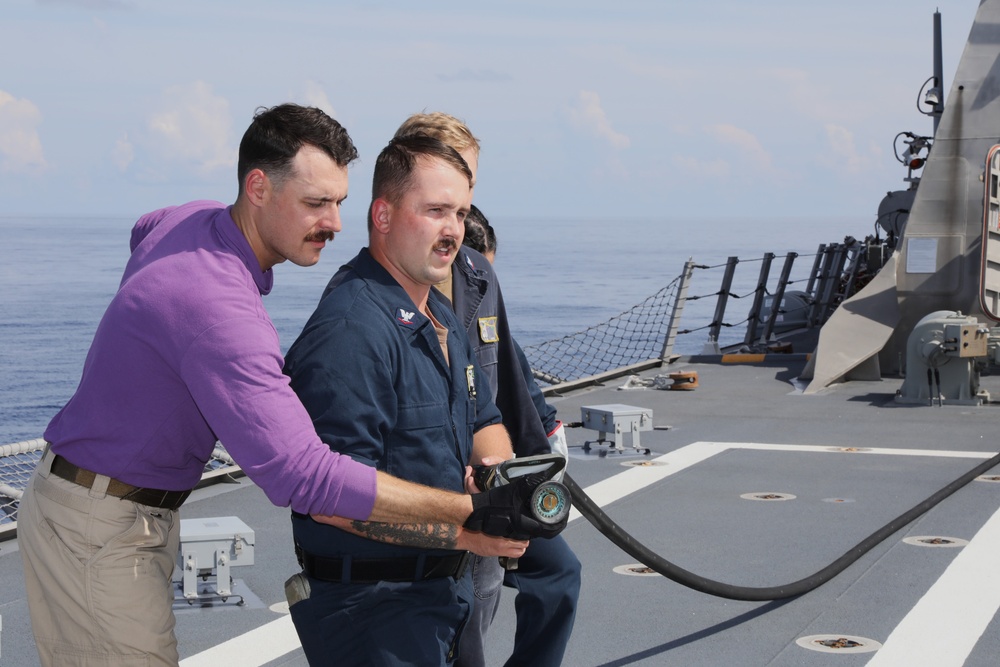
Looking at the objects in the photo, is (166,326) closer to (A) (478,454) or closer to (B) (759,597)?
(A) (478,454)

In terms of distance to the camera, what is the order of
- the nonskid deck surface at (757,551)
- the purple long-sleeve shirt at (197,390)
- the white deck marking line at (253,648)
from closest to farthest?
the purple long-sleeve shirt at (197,390) < the white deck marking line at (253,648) < the nonskid deck surface at (757,551)

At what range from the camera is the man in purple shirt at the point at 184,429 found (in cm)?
200

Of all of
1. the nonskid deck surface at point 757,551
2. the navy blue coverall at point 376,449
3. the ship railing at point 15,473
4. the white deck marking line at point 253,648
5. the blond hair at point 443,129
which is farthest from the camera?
the ship railing at point 15,473

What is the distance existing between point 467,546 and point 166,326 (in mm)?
640

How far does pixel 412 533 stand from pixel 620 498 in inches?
161

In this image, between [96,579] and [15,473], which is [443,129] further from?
[15,473]

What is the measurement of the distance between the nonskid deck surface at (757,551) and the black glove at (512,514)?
182cm

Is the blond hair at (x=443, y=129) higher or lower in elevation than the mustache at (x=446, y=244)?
higher

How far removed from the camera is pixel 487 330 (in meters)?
2.97

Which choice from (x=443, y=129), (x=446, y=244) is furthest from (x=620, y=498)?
(x=446, y=244)

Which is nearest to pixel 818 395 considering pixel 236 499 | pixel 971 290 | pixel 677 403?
pixel 677 403

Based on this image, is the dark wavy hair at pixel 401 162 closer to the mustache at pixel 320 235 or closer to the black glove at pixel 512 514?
the mustache at pixel 320 235

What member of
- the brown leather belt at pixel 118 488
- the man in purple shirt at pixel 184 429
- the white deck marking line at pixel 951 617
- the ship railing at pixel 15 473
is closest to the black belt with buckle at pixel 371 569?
the man in purple shirt at pixel 184 429

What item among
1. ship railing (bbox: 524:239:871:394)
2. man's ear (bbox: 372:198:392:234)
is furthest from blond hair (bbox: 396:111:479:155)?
ship railing (bbox: 524:239:871:394)
